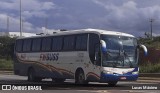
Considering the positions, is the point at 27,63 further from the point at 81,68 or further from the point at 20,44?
the point at 81,68

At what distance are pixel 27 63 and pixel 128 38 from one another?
10.3m

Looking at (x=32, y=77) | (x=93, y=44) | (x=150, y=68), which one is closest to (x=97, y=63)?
(x=93, y=44)

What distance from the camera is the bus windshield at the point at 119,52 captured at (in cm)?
2220

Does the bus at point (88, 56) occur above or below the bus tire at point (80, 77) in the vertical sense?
above

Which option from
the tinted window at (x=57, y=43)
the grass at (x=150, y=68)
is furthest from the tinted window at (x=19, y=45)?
the grass at (x=150, y=68)

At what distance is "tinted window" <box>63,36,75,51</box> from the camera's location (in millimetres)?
24859

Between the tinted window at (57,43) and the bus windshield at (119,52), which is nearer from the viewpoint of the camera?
the bus windshield at (119,52)

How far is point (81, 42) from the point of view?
2400 centimetres

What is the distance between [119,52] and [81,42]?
8.89 ft

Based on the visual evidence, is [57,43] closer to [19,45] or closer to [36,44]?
[36,44]

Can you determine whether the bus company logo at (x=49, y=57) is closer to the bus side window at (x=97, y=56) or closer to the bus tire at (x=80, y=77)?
the bus tire at (x=80, y=77)

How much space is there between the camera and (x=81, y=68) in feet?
78.7

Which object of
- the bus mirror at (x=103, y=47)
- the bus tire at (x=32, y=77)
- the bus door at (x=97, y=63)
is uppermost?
the bus mirror at (x=103, y=47)

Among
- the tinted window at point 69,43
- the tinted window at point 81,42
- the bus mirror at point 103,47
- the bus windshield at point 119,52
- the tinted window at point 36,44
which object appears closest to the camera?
the bus mirror at point 103,47
